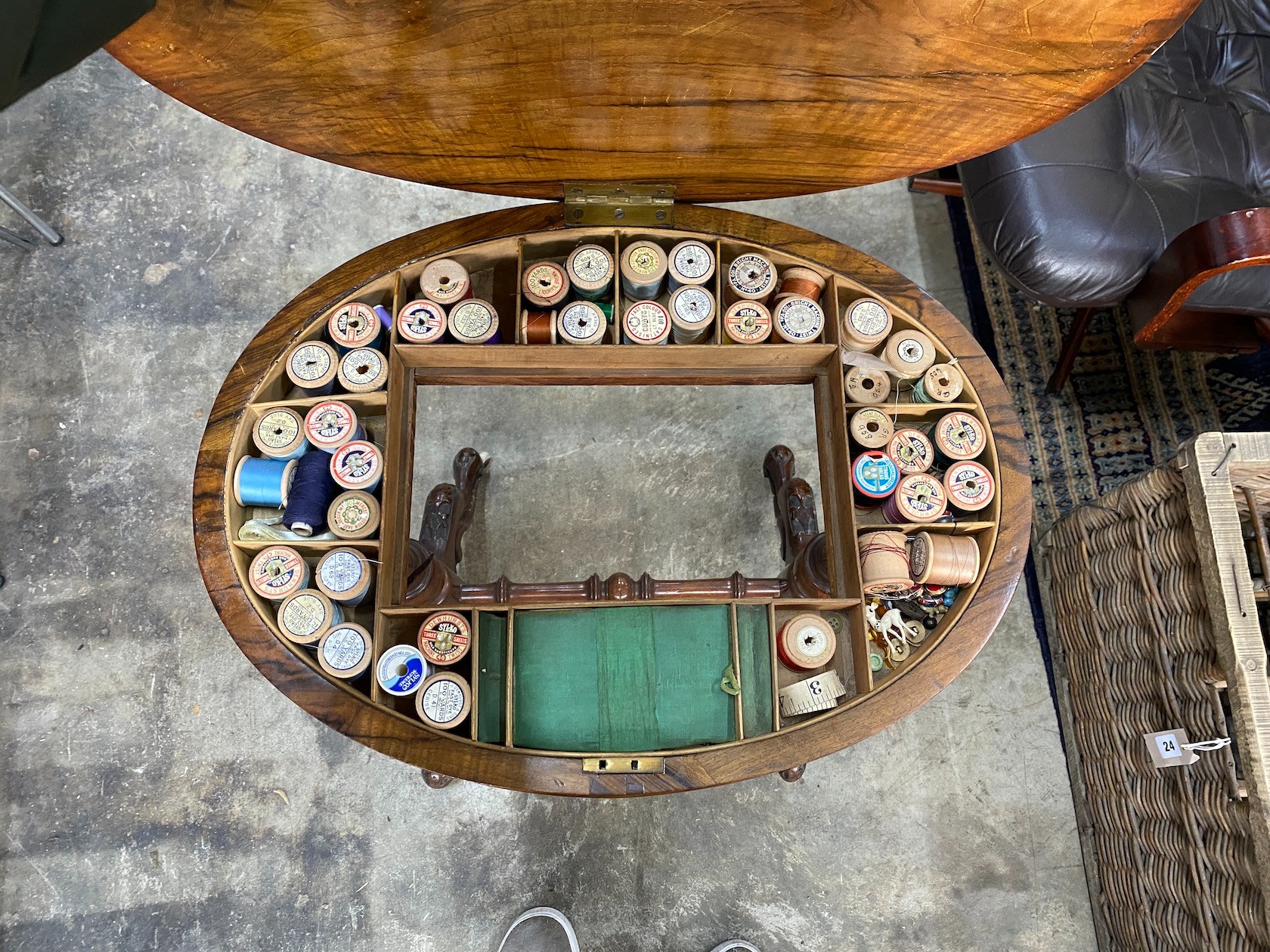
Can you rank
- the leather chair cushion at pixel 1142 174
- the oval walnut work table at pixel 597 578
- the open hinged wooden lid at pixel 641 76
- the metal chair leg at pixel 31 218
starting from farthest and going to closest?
the metal chair leg at pixel 31 218
the leather chair cushion at pixel 1142 174
the oval walnut work table at pixel 597 578
the open hinged wooden lid at pixel 641 76

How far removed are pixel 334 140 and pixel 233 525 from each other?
2.13 ft

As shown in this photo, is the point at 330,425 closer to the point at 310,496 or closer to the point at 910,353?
the point at 310,496

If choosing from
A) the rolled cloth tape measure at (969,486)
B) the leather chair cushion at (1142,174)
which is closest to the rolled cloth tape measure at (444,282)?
the rolled cloth tape measure at (969,486)

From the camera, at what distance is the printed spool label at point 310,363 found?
1.38 meters

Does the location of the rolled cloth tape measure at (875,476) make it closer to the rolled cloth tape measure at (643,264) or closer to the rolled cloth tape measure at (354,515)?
the rolled cloth tape measure at (643,264)

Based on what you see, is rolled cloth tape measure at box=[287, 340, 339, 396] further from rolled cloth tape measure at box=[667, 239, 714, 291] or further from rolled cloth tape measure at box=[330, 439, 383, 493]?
rolled cloth tape measure at box=[667, 239, 714, 291]

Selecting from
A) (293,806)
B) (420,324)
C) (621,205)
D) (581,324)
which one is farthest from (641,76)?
(293,806)

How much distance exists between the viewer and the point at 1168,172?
179 cm

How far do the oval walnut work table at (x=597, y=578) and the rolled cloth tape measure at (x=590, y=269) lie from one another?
0.04m

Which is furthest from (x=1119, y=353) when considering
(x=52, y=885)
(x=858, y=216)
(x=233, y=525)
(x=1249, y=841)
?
(x=52, y=885)

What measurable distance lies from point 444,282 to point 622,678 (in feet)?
2.54

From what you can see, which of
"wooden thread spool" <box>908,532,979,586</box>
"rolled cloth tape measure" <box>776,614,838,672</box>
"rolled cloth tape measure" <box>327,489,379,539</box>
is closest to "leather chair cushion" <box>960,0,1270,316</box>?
"wooden thread spool" <box>908,532,979,586</box>

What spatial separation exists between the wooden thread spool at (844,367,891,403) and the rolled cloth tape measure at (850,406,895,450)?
25mm

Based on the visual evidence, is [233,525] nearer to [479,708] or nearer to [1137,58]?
[479,708]
